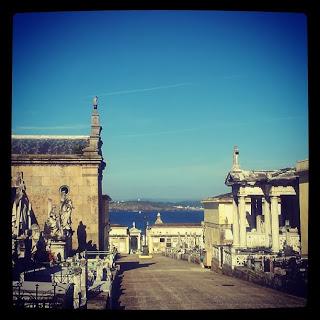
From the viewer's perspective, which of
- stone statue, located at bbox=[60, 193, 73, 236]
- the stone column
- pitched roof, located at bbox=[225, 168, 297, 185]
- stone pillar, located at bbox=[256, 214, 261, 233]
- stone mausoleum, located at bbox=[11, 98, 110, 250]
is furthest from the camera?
stone pillar, located at bbox=[256, 214, 261, 233]

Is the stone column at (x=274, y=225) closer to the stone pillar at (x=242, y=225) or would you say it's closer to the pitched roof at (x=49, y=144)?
the stone pillar at (x=242, y=225)

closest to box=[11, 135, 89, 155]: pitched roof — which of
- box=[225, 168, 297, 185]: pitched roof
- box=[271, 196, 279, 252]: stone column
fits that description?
box=[225, 168, 297, 185]: pitched roof

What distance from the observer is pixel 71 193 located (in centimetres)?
2539

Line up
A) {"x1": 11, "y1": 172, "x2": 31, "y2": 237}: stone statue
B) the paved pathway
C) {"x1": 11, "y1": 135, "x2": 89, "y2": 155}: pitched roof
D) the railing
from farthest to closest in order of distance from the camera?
{"x1": 11, "y1": 135, "x2": 89, "y2": 155}: pitched roof → {"x1": 11, "y1": 172, "x2": 31, "y2": 237}: stone statue → the paved pathway → the railing

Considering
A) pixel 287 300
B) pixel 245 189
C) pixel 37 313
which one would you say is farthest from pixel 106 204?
pixel 37 313

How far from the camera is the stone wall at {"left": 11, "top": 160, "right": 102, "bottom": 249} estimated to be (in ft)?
83.1

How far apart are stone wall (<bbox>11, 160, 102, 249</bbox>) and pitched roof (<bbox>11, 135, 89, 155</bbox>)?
204cm

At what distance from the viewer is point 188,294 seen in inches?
608

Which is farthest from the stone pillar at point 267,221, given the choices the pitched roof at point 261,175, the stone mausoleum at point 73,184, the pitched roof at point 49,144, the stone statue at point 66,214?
the stone statue at point 66,214

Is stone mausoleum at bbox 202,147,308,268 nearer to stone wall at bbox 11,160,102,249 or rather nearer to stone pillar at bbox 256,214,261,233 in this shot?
stone pillar at bbox 256,214,261,233

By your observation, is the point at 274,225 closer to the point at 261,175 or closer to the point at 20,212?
the point at 261,175
